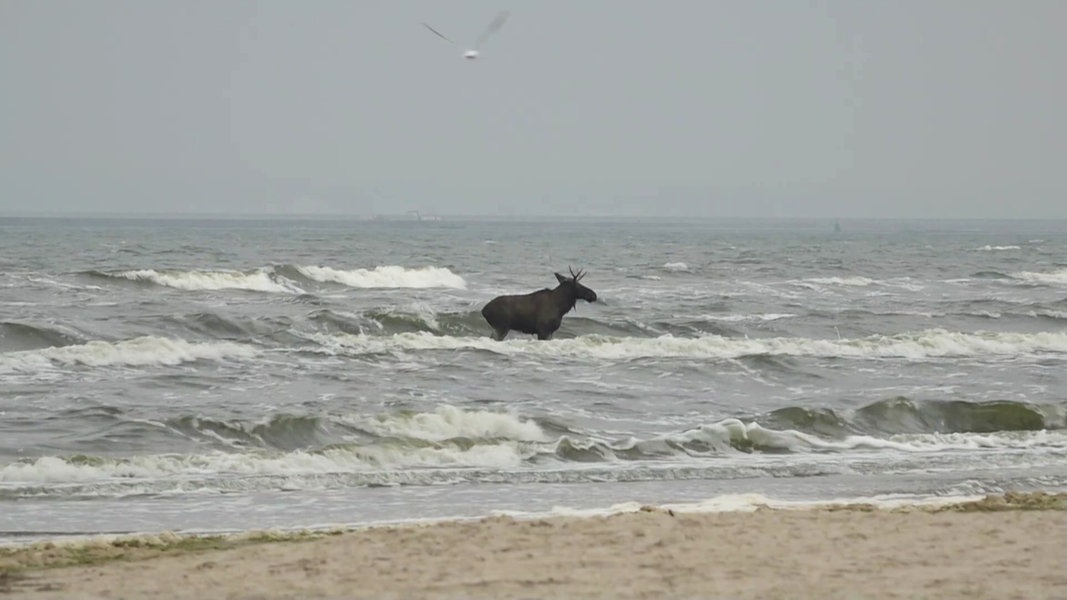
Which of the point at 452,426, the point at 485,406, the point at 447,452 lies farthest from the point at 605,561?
the point at 485,406

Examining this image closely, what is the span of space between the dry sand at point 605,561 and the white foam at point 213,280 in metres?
33.0

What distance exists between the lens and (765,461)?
14562 mm

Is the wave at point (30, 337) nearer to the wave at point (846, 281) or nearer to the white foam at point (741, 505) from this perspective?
the white foam at point (741, 505)

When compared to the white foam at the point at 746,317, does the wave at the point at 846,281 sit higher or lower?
lower

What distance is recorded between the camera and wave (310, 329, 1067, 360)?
2425 cm

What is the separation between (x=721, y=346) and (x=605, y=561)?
57.5ft

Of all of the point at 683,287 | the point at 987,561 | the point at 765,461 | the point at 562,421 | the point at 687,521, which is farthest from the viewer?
the point at 683,287

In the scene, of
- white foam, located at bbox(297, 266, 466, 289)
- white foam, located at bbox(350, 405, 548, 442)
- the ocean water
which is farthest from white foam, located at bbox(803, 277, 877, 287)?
white foam, located at bbox(350, 405, 548, 442)

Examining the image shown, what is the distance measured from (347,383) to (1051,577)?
13.0 meters

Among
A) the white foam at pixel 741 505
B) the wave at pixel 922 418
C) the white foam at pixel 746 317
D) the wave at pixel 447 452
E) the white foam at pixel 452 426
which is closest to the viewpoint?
the white foam at pixel 741 505

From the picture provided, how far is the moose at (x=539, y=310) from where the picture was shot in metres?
24.7

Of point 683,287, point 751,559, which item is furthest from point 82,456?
point 683,287

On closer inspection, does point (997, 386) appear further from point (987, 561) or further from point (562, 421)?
point (987, 561)

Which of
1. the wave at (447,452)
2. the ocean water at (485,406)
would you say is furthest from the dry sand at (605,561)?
A: the wave at (447,452)
